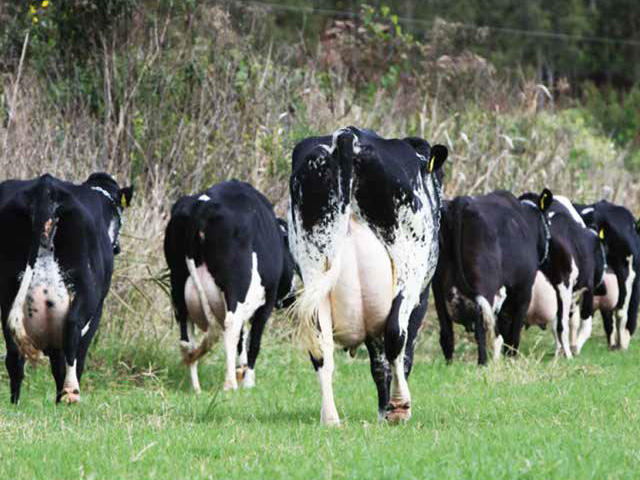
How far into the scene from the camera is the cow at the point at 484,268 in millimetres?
13414

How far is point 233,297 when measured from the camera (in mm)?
12188

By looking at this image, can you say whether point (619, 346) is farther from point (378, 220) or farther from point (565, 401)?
point (378, 220)

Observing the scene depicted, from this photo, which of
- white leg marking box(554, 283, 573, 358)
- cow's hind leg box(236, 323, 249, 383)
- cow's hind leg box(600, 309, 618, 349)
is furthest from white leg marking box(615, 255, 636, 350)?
cow's hind leg box(236, 323, 249, 383)

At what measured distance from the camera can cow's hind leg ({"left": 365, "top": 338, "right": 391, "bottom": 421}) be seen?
8906 mm

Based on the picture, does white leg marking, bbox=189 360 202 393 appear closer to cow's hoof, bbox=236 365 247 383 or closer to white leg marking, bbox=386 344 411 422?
cow's hoof, bbox=236 365 247 383

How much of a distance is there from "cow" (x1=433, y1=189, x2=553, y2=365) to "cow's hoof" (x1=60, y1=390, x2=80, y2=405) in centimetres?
461

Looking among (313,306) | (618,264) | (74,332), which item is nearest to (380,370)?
(313,306)

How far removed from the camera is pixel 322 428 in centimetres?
821

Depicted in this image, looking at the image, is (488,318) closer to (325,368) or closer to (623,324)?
(623,324)

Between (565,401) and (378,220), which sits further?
(565,401)

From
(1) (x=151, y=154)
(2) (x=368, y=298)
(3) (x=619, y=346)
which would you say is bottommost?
(3) (x=619, y=346)

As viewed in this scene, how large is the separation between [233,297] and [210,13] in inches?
321

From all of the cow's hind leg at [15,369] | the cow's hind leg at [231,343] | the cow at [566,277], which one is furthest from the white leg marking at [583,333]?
the cow's hind leg at [15,369]

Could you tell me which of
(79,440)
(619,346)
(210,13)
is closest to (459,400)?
(79,440)
